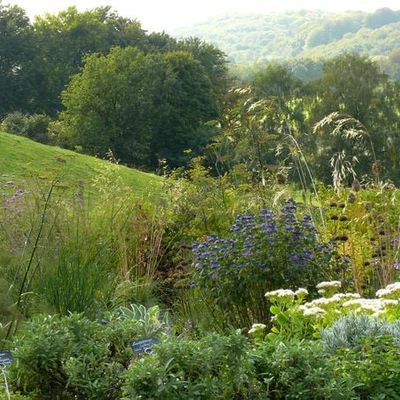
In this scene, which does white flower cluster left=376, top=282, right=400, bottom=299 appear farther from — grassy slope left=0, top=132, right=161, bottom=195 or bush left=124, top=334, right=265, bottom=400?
grassy slope left=0, top=132, right=161, bottom=195

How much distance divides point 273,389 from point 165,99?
3455 centimetres

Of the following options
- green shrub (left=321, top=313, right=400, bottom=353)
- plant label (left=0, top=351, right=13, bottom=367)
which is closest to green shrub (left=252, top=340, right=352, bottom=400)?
green shrub (left=321, top=313, right=400, bottom=353)

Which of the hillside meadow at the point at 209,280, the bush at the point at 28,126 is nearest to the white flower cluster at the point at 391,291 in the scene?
the hillside meadow at the point at 209,280

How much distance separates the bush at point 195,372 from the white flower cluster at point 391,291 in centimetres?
166

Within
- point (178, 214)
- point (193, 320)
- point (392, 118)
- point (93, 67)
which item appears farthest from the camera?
point (392, 118)

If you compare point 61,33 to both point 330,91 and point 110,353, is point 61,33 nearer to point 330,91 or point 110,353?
point 330,91

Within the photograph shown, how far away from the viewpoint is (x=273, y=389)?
367cm

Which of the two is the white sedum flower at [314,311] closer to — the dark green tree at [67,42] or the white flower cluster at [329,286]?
the white flower cluster at [329,286]

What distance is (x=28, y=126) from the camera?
1369 inches

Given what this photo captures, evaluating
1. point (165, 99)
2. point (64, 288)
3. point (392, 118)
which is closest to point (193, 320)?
point (64, 288)

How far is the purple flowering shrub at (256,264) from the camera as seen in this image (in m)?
6.40

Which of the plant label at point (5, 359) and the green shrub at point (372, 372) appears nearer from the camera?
the green shrub at point (372, 372)

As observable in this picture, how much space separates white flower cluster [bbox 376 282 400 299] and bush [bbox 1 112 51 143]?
30.1m

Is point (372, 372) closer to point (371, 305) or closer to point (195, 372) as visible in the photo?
point (195, 372)
